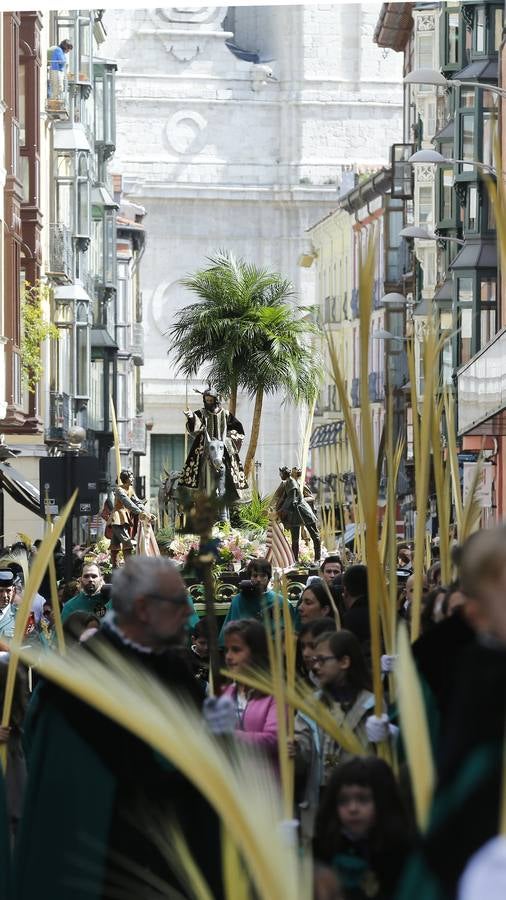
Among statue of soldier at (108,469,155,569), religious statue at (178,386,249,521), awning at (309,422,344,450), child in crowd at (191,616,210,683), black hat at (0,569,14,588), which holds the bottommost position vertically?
child in crowd at (191,616,210,683)

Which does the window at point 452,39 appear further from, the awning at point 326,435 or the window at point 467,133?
the awning at point 326,435

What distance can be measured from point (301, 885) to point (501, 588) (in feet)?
3.17

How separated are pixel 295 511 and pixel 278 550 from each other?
2284mm

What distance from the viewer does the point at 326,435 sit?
286 feet

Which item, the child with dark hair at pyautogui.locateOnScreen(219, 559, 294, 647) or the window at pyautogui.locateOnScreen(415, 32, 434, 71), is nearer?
the child with dark hair at pyautogui.locateOnScreen(219, 559, 294, 647)

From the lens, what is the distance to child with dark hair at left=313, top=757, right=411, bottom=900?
5.98 metres

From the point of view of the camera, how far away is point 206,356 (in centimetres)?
4794

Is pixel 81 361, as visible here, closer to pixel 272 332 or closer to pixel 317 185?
pixel 272 332

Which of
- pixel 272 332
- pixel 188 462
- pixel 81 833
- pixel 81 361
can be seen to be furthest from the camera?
pixel 81 361

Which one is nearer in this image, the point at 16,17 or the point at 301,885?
the point at 301,885

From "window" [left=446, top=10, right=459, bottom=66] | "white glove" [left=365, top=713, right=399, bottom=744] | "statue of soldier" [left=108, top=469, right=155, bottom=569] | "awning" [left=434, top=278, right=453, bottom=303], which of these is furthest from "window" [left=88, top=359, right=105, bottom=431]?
"white glove" [left=365, top=713, right=399, bottom=744]

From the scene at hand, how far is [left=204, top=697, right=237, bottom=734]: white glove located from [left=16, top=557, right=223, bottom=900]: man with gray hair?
0.20 meters

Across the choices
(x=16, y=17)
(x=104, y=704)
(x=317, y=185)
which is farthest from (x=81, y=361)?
(x=104, y=704)

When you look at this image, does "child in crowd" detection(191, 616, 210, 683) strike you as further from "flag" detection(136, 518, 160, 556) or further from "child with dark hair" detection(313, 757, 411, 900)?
"flag" detection(136, 518, 160, 556)
